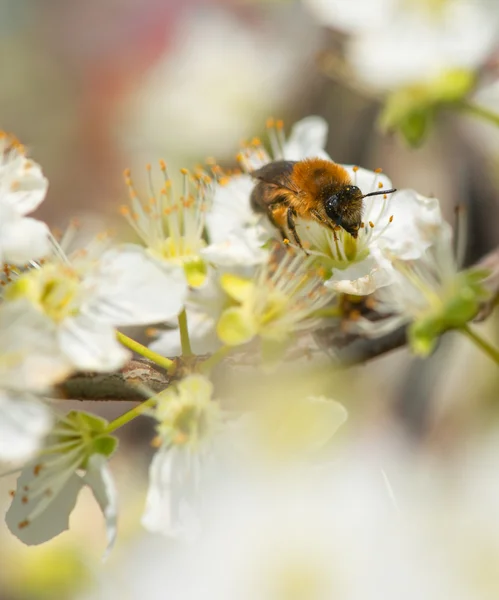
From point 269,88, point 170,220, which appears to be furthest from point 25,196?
point 269,88

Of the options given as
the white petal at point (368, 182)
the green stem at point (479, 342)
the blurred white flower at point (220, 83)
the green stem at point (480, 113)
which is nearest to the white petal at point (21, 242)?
the white petal at point (368, 182)

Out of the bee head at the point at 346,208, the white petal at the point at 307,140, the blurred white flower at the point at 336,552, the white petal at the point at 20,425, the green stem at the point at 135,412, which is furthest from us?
the blurred white flower at the point at 336,552

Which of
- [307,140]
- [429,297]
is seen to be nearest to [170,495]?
[429,297]

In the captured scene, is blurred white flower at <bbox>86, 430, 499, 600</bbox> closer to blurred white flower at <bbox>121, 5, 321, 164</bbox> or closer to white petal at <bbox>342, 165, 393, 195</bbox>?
white petal at <bbox>342, 165, 393, 195</bbox>

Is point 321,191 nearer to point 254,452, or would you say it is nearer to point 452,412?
point 254,452

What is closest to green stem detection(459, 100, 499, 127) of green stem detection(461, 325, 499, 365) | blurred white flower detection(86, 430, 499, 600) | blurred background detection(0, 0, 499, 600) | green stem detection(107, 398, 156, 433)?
blurred background detection(0, 0, 499, 600)

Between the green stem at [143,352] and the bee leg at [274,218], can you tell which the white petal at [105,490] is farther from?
the bee leg at [274,218]

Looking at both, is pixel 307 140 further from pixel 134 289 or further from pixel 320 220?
pixel 134 289
